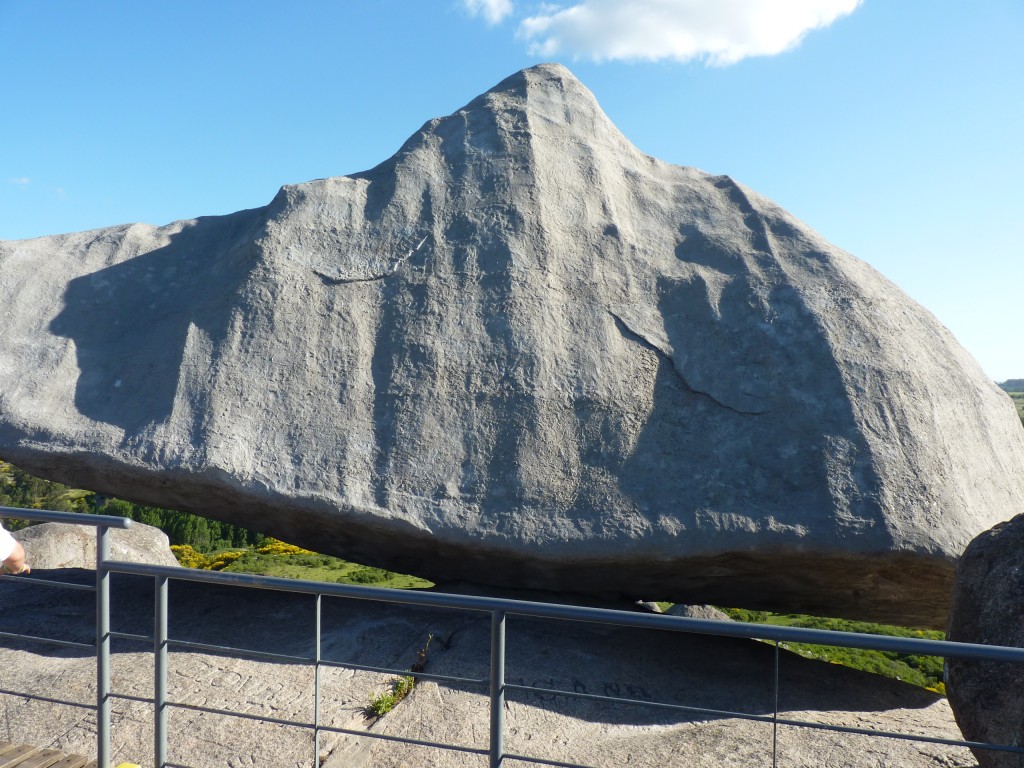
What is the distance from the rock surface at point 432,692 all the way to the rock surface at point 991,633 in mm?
676

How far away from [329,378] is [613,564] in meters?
2.25

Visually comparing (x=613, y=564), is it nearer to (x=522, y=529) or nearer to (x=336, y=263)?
(x=522, y=529)

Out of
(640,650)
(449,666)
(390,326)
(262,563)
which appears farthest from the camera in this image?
(262,563)

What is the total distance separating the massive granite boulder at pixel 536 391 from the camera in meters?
5.05

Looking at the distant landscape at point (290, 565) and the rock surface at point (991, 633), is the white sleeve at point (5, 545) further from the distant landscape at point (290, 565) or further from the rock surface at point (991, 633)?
the rock surface at point (991, 633)

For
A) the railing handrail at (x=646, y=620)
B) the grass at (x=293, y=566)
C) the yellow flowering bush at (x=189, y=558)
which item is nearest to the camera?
the railing handrail at (x=646, y=620)

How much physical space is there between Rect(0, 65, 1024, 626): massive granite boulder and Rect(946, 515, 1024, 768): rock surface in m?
0.74

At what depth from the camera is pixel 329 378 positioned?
18.5 ft

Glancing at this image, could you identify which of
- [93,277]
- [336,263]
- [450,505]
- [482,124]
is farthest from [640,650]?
[93,277]

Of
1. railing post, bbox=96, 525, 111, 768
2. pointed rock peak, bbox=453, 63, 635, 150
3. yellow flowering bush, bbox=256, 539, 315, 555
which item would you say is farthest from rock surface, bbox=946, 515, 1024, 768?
yellow flowering bush, bbox=256, 539, 315, 555

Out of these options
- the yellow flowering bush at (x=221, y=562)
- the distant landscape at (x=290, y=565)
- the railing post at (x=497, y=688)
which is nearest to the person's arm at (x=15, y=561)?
the railing post at (x=497, y=688)

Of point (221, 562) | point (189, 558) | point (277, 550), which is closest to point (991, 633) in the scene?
point (221, 562)

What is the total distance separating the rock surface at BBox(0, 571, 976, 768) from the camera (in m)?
4.19

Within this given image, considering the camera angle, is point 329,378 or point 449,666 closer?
point 449,666
